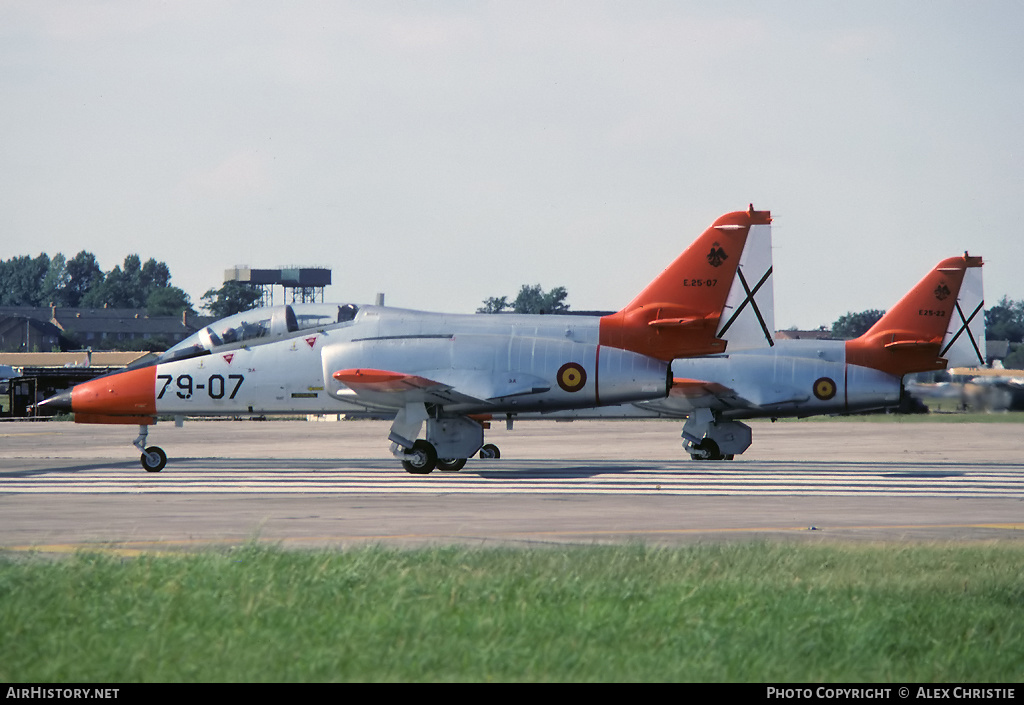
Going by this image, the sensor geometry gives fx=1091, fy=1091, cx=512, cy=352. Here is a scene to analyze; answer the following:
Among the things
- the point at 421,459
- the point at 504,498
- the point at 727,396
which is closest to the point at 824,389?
the point at 727,396

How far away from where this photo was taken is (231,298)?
390 ft

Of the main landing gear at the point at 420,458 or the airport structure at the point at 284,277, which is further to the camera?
the airport structure at the point at 284,277

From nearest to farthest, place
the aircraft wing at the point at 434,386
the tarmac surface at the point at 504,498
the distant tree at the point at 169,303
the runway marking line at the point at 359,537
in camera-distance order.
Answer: the runway marking line at the point at 359,537, the tarmac surface at the point at 504,498, the aircraft wing at the point at 434,386, the distant tree at the point at 169,303

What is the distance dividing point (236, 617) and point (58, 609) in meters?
1.31

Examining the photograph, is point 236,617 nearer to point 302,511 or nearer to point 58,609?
point 58,609

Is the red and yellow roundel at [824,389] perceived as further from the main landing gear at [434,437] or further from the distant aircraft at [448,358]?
the main landing gear at [434,437]

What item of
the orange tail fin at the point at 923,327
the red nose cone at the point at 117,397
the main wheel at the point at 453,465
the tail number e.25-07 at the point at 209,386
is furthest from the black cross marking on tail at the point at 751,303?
the red nose cone at the point at 117,397

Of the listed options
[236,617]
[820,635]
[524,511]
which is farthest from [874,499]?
[236,617]

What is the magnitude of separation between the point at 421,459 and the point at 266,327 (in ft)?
15.0

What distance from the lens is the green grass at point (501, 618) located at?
6.68 metres

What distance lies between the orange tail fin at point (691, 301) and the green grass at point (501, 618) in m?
12.5

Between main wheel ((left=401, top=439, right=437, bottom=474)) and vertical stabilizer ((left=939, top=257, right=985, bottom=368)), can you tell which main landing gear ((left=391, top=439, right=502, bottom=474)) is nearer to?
main wheel ((left=401, top=439, right=437, bottom=474))

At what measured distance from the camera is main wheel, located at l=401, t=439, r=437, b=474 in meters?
22.2

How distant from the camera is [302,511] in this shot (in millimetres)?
15562
